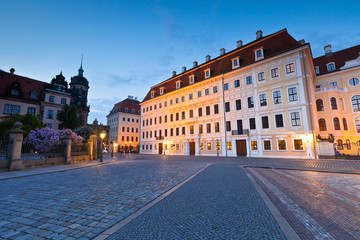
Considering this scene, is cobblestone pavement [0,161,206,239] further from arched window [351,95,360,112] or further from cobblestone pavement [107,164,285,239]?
arched window [351,95,360,112]

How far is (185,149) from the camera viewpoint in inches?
1415

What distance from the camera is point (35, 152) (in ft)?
45.5

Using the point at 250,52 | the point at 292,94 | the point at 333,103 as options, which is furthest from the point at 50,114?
the point at 333,103

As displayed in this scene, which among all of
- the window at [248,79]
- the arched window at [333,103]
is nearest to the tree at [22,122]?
the window at [248,79]

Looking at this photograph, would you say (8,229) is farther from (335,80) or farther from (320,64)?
(320,64)

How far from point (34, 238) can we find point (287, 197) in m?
6.30

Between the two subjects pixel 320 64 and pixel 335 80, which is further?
pixel 320 64

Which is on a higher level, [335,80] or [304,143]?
[335,80]

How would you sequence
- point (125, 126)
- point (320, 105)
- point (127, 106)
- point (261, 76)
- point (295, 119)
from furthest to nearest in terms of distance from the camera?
point (127, 106)
point (125, 126)
point (320, 105)
point (261, 76)
point (295, 119)

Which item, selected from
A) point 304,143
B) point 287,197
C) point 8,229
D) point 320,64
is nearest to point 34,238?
point 8,229

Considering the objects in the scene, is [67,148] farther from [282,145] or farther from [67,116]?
[67,116]

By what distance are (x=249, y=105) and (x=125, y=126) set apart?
4460cm

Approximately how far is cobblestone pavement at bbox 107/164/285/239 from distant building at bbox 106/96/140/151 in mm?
54772

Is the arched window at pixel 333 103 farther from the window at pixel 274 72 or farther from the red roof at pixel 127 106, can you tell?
the red roof at pixel 127 106
